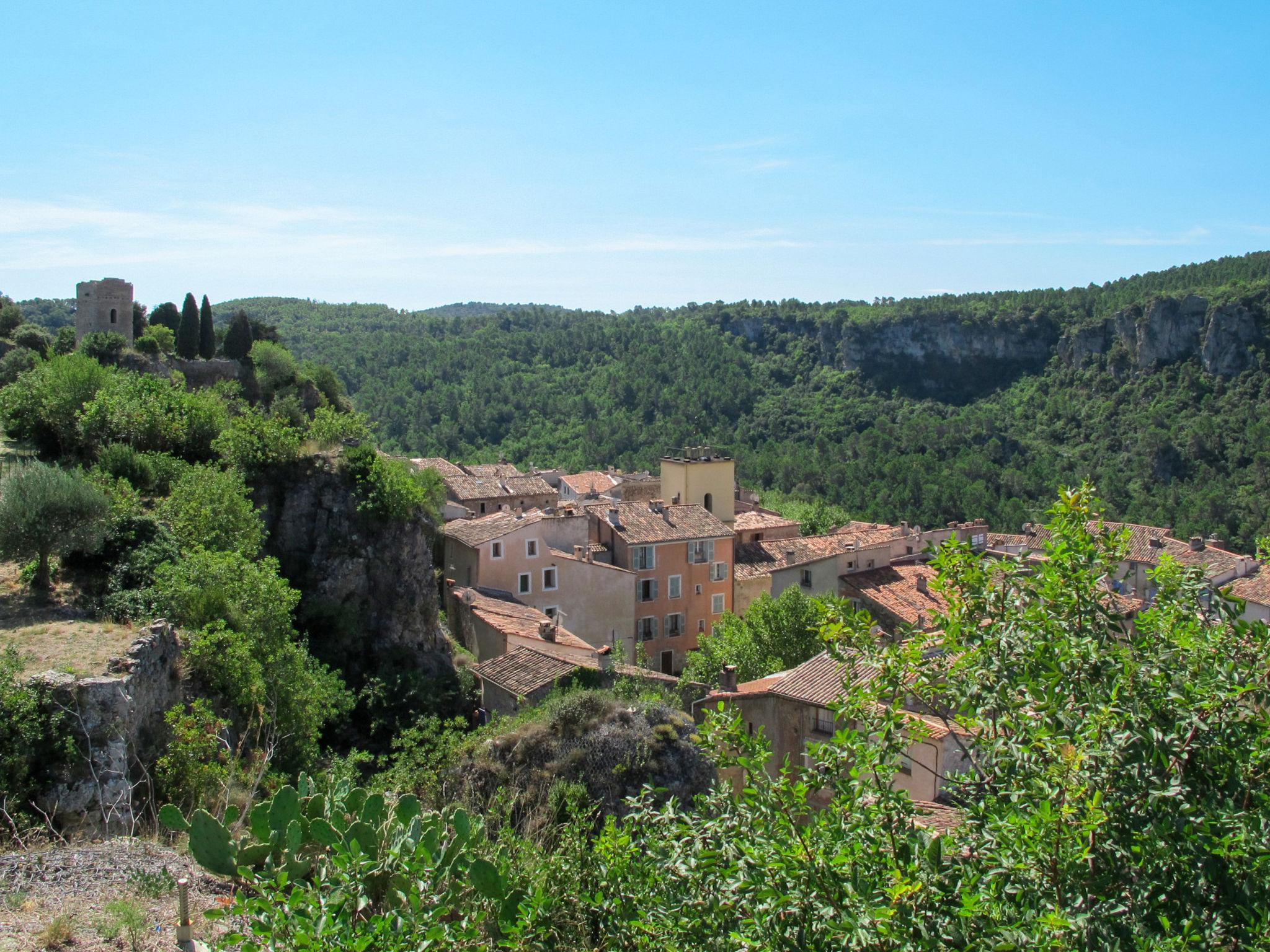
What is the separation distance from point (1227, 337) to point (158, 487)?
365 feet

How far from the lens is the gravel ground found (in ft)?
26.0

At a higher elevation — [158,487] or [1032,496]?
[158,487]

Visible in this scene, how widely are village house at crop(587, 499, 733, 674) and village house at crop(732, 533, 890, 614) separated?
125 cm

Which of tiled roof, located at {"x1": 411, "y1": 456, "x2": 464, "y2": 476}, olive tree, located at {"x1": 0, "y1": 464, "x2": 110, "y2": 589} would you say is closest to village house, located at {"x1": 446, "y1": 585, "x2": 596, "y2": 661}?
olive tree, located at {"x1": 0, "y1": 464, "x2": 110, "y2": 589}

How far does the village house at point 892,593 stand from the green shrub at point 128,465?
24151 millimetres

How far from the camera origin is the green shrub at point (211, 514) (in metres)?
21.8

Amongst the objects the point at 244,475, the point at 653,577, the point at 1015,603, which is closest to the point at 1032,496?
the point at 653,577

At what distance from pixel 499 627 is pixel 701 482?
64.7ft

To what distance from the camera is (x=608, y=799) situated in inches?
717

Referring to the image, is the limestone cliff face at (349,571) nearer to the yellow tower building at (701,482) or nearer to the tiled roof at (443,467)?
the yellow tower building at (701,482)

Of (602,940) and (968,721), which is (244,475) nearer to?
(602,940)

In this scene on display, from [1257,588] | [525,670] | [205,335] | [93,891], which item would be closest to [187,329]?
[205,335]

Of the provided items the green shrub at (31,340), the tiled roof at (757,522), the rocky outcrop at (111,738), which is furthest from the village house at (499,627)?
the green shrub at (31,340)

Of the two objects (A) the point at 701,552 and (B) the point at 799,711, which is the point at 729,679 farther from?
(A) the point at 701,552
